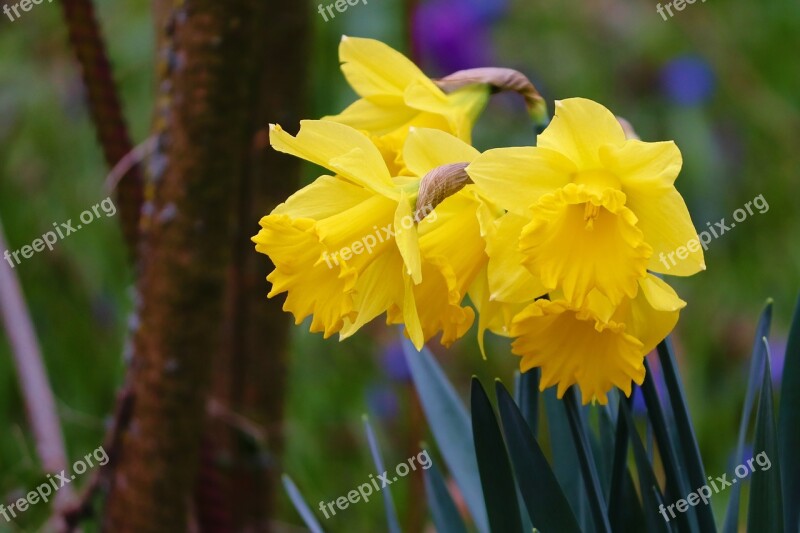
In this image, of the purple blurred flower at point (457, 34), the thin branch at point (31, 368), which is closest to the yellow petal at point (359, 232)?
the thin branch at point (31, 368)

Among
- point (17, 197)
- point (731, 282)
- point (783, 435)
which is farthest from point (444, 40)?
point (783, 435)

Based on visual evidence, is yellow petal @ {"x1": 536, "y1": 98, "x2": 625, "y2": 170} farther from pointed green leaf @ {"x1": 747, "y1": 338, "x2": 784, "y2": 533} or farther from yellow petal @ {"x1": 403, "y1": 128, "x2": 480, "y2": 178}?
pointed green leaf @ {"x1": 747, "y1": 338, "x2": 784, "y2": 533}

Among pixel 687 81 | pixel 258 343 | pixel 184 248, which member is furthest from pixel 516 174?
pixel 687 81

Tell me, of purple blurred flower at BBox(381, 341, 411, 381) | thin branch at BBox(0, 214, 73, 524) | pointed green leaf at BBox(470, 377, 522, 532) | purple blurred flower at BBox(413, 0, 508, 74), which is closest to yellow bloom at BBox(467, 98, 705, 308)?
pointed green leaf at BBox(470, 377, 522, 532)

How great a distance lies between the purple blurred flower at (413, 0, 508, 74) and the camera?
2109 millimetres

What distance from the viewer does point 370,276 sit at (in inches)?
22.5

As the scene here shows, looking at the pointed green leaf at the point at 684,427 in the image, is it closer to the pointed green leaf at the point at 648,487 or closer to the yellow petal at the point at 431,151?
the pointed green leaf at the point at 648,487

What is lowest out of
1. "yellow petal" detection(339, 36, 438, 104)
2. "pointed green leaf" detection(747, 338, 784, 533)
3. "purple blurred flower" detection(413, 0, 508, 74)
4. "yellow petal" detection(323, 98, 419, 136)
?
"pointed green leaf" detection(747, 338, 784, 533)

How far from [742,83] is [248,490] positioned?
6.26ft

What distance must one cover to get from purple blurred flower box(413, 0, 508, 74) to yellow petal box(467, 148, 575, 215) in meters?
1.54

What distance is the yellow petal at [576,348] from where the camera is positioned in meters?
0.51

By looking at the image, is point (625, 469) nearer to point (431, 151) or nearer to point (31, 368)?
point (431, 151)

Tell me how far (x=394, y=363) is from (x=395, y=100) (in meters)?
1.35

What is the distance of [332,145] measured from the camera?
561mm
